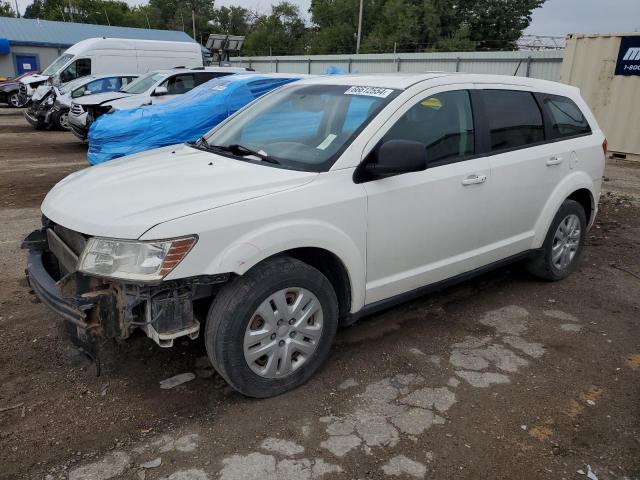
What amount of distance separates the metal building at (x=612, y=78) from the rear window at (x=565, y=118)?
788cm

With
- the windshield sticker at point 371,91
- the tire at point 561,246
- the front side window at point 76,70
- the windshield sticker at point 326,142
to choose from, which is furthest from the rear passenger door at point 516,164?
the front side window at point 76,70

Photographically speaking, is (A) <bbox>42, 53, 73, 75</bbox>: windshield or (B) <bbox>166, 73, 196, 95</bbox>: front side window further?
(A) <bbox>42, 53, 73, 75</bbox>: windshield

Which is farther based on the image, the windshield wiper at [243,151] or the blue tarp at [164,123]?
the blue tarp at [164,123]

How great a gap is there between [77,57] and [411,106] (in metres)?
16.8

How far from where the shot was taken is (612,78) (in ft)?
38.0

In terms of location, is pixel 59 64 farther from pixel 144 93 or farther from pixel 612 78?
pixel 612 78

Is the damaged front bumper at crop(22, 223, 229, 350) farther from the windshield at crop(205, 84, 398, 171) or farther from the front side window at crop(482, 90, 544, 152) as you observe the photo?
the front side window at crop(482, 90, 544, 152)

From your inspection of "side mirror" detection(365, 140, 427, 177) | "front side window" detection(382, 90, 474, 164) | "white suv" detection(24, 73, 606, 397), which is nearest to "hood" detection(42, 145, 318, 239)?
"white suv" detection(24, 73, 606, 397)

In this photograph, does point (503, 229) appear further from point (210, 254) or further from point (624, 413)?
point (210, 254)

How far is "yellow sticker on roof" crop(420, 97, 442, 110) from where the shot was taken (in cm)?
358

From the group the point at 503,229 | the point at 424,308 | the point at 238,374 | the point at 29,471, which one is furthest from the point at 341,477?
the point at 503,229

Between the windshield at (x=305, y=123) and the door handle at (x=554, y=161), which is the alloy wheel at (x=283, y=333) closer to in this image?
the windshield at (x=305, y=123)

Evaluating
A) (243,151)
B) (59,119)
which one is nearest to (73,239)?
(243,151)

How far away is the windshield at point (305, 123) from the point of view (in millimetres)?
3320
